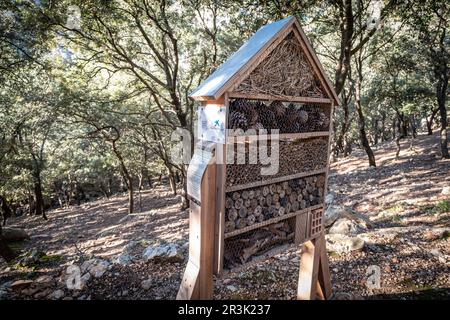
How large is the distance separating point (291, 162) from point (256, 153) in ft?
2.23

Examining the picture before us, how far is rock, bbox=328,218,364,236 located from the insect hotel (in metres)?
3.51

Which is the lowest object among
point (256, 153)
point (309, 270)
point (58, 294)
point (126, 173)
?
point (58, 294)

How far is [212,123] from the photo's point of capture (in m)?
2.62

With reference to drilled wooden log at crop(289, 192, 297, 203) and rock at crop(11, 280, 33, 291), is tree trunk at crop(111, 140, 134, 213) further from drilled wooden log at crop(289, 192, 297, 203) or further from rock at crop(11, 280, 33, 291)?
drilled wooden log at crop(289, 192, 297, 203)

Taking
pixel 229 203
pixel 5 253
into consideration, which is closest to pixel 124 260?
pixel 229 203

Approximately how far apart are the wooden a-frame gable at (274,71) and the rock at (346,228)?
436cm

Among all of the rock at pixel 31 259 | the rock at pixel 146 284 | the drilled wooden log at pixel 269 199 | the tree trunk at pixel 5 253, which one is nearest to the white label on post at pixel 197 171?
the drilled wooden log at pixel 269 199

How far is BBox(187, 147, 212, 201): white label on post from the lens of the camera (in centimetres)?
256

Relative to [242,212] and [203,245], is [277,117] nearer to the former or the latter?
[242,212]

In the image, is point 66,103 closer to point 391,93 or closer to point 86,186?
point 391,93

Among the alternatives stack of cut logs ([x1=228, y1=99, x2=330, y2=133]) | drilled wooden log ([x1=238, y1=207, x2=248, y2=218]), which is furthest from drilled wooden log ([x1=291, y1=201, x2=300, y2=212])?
stack of cut logs ([x1=228, y1=99, x2=330, y2=133])

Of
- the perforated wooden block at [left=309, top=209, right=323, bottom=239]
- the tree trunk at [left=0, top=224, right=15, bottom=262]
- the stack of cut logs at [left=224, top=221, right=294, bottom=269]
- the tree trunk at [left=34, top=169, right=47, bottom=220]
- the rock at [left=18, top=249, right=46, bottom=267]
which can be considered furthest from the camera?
the tree trunk at [left=34, top=169, right=47, bottom=220]

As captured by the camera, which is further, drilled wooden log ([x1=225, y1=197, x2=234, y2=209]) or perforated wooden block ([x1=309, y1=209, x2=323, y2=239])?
→ perforated wooden block ([x1=309, y1=209, x2=323, y2=239])
